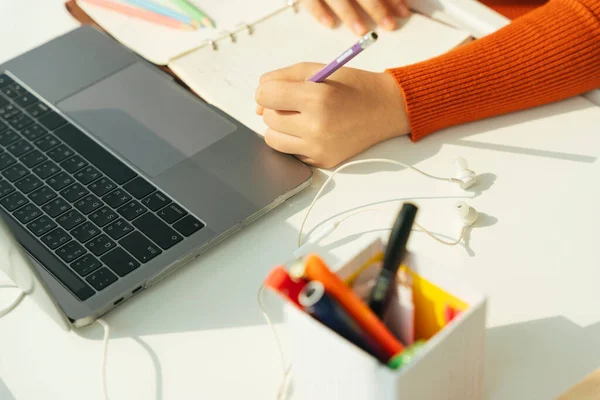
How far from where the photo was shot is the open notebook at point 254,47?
0.84 meters

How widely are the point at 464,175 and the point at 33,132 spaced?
467mm

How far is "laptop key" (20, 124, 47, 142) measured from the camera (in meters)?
0.79

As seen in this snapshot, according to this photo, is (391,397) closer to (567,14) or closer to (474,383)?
(474,383)

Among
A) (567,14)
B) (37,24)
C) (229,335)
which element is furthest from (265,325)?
(37,24)

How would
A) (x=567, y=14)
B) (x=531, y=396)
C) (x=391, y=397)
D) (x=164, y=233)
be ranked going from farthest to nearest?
(x=567, y=14)
(x=164, y=233)
(x=531, y=396)
(x=391, y=397)

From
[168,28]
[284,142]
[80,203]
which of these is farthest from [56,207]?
[168,28]

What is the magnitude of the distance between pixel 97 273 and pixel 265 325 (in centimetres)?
16

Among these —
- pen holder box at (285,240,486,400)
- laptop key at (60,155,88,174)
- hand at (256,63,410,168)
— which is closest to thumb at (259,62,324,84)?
hand at (256,63,410,168)

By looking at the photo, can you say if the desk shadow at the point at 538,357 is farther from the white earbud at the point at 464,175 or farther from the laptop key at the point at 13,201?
the laptop key at the point at 13,201

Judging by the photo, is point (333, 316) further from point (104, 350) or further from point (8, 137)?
point (8, 137)

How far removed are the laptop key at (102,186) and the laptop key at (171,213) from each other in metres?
0.07

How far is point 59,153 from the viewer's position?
76cm

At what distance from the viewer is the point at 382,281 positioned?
483 millimetres

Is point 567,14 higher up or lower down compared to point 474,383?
higher up
